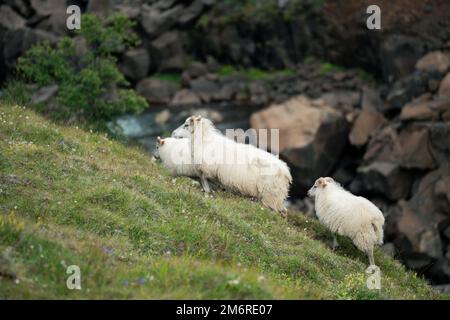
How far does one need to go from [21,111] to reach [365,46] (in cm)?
4377

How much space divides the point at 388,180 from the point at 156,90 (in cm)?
2897

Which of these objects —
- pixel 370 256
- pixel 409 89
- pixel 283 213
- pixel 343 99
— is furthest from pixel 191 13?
pixel 370 256

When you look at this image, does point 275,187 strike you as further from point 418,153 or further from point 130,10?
point 130,10

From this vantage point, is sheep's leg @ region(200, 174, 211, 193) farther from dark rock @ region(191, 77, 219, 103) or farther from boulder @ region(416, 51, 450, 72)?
dark rock @ region(191, 77, 219, 103)

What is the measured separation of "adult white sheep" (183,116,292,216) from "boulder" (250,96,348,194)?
1833cm

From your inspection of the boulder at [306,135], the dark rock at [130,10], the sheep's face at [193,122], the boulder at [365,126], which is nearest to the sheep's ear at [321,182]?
the sheep's face at [193,122]

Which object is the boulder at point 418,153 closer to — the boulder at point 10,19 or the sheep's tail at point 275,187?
the sheep's tail at point 275,187

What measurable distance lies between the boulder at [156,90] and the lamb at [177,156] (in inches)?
1544

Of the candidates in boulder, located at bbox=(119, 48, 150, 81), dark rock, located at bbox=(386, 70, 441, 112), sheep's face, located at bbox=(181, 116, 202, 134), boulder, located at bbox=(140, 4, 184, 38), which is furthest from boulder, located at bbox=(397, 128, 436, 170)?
boulder, located at bbox=(140, 4, 184, 38)

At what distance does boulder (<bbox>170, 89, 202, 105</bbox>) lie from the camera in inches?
2185

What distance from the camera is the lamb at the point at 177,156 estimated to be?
16516mm

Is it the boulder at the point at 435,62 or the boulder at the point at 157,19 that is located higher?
the boulder at the point at 157,19

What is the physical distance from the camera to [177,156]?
54.9 feet

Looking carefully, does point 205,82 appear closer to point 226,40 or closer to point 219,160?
point 226,40
